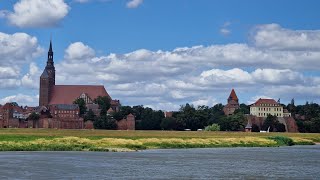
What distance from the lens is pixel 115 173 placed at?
→ 125 feet

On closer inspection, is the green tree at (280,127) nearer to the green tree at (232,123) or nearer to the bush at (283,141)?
the green tree at (232,123)

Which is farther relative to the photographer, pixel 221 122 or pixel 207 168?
pixel 221 122

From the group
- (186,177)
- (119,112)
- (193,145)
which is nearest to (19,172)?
(186,177)

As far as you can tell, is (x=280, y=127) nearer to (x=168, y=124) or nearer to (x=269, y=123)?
(x=269, y=123)

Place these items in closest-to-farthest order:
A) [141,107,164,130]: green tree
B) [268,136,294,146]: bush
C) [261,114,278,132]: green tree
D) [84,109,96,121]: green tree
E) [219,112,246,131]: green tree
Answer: [268,136,294,146]: bush < [219,112,246,131]: green tree < [261,114,278,132]: green tree < [141,107,164,130]: green tree < [84,109,96,121]: green tree

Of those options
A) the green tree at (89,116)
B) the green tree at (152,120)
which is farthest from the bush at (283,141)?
the green tree at (89,116)

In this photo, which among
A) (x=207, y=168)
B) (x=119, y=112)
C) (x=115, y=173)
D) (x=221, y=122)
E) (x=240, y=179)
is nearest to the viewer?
(x=240, y=179)

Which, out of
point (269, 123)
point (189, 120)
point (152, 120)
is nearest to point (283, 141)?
point (189, 120)

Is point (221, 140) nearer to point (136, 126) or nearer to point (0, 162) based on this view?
point (0, 162)

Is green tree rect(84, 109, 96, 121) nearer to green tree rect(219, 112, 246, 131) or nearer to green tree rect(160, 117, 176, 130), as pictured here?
green tree rect(160, 117, 176, 130)

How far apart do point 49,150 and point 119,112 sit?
12132 centimetres

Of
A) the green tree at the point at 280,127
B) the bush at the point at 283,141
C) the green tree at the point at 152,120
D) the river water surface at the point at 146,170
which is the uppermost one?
the green tree at the point at 152,120

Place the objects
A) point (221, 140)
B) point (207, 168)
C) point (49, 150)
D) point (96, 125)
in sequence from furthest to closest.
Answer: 1. point (96, 125)
2. point (221, 140)
3. point (49, 150)
4. point (207, 168)

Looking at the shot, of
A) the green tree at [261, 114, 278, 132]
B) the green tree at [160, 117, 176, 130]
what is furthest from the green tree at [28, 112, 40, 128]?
the green tree at [261, 114, 278, 132]
